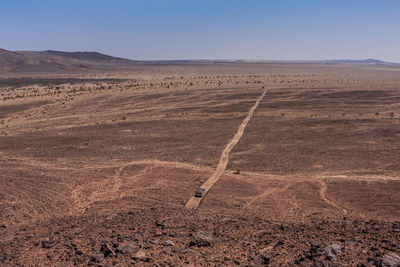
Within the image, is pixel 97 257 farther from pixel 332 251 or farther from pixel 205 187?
pixel 205 187

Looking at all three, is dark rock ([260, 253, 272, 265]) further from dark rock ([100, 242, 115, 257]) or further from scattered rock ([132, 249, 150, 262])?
dark rock ([100, 242, 115, 257])

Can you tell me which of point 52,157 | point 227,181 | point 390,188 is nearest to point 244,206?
point 227,181

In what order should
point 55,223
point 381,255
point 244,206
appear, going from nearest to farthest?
point 381,255 < point 55,223 < point 244,206

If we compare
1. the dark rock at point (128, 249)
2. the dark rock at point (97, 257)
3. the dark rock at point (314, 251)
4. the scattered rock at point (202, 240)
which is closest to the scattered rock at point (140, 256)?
the dark rock at point (128, 249)

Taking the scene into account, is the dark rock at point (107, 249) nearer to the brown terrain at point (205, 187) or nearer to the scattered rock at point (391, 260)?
the brown terrain at point (205, 187)

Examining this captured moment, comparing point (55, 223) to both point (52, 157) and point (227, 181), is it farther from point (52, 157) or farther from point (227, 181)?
point (52, 157)
